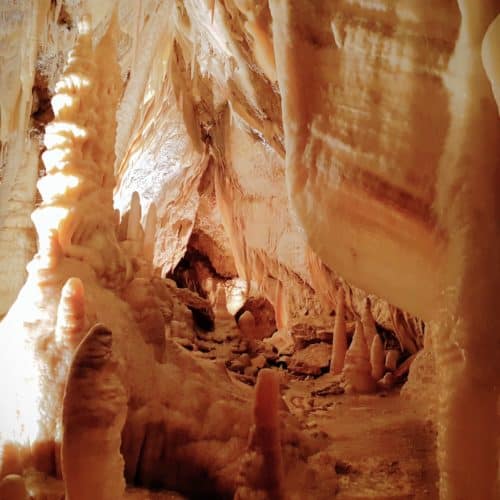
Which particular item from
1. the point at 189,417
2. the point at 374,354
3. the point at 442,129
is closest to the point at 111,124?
the point at 189,417

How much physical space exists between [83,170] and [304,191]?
3.19m

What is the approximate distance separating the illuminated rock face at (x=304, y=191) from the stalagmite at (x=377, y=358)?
3.39 metres

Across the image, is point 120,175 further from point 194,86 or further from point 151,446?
point 151,446

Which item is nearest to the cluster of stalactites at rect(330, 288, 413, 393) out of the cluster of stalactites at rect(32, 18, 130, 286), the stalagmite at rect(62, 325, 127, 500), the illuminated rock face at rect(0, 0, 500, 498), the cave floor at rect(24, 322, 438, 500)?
the cave floor at rect(24, 322, 438, 500)

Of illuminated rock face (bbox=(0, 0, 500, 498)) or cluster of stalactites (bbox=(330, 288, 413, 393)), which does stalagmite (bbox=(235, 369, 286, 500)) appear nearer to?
illuminated rock face (bbox=(0, 0, 500, 498))

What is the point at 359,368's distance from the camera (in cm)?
823

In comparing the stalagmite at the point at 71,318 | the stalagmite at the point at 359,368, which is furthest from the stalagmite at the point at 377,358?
the stalagmite at the point at 71,318

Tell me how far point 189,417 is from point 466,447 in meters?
3.08

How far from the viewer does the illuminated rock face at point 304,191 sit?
6.23 ft

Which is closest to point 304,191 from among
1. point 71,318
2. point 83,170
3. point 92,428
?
point 92,428

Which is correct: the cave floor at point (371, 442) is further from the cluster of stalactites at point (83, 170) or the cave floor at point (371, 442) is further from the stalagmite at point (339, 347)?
the cluster of stalactites at point (83, 170)

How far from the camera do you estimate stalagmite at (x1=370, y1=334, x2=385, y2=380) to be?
892cm

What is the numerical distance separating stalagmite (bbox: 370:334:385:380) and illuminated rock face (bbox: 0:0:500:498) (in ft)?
11.1

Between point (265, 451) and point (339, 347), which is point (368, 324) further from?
point (265, 451)
